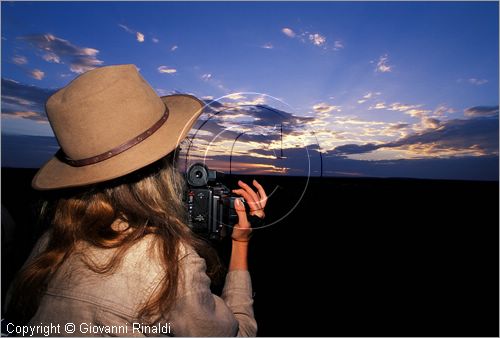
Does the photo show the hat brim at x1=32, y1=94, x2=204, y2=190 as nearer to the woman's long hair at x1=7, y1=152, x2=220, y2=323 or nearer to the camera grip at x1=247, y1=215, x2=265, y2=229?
the woman's long hair at x1=7, y1=152, x2=220, y2=323

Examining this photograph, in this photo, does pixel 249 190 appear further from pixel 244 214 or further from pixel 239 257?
pixel 239 257

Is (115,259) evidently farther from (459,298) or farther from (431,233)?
(431,233)

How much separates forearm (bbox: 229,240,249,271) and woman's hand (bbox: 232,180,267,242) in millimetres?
92

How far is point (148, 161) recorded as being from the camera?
4.20ft

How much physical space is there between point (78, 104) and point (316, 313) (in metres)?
7.54

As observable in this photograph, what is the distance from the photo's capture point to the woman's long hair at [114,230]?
43.2 inches

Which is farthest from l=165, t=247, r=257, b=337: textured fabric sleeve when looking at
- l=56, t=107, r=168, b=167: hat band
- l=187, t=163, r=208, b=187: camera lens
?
l=187, t=163, r=208, b=187: camera lens

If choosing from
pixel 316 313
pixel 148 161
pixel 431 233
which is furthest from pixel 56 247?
pixel 431 233

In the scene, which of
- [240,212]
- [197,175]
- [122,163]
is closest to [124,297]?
[122,163]

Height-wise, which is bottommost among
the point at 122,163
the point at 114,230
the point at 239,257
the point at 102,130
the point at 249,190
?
A: the point at 239,257

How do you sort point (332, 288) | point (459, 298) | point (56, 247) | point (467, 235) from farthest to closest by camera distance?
point (467, 235)
point (332, 288)
point (459, 298)
point (56, 247)

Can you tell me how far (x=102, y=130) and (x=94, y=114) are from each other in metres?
→ 0.08

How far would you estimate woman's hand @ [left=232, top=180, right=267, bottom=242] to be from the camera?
6.55 feet

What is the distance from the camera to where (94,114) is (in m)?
1.28
